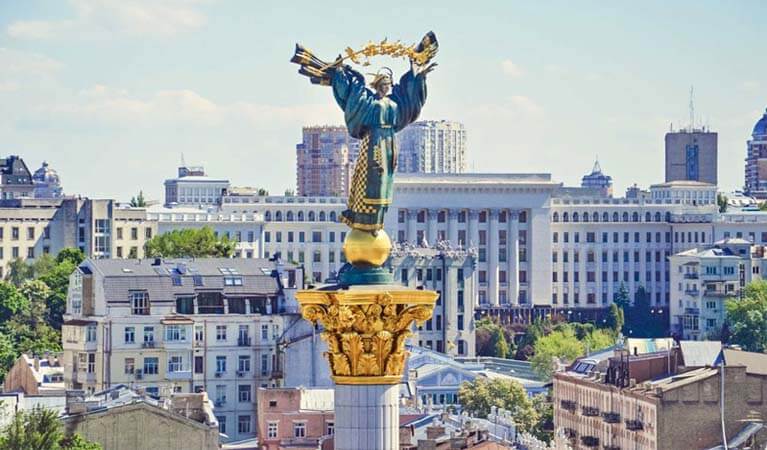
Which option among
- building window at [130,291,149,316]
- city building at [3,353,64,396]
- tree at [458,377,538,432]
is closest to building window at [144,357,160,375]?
building window at [130,291,149,316]

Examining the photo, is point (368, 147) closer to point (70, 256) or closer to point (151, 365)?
point (151, 365)

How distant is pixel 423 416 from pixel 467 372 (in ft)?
163

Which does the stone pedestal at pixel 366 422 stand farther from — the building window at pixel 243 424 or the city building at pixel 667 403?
the building window at pixel 243 424

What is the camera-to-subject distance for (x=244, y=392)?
4722 inches

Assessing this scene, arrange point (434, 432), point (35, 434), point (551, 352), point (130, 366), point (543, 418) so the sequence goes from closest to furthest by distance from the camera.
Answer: point (35, 434) → point (434, 432) → point (130, 366) → point (543, 418) → point (551, 352)

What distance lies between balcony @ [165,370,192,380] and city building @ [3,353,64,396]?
13.2 ft

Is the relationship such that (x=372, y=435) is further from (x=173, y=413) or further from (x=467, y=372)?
(x=467, y=372)

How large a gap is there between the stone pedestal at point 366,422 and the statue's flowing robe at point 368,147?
189 centimetres

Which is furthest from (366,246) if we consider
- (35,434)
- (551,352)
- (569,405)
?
(551,352)

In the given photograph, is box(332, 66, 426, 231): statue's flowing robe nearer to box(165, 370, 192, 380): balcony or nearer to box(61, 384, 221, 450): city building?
box(61, 384, 221, 450): city building

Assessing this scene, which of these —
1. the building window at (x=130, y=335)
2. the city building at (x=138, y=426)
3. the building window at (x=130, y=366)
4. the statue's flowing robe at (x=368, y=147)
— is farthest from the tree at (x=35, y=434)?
the building window at (x=130, y=335)

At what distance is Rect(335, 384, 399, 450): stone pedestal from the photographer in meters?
35.0

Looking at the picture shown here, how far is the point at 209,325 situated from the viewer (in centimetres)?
12325

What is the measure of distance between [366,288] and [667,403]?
7752cm
